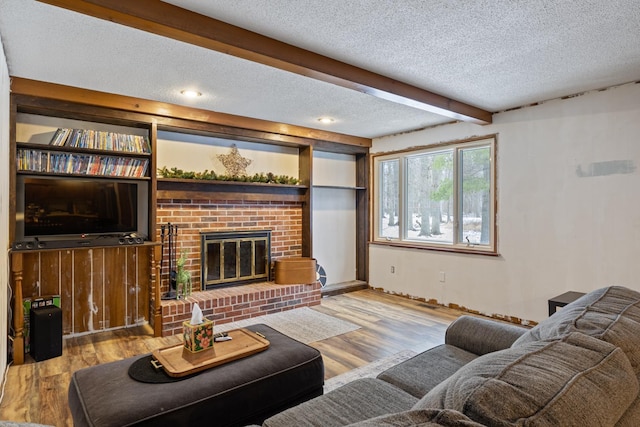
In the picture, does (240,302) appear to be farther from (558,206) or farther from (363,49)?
(558,206)

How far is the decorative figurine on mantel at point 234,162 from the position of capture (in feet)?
14.5

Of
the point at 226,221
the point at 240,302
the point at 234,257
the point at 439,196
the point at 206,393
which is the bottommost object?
the point at 240,302

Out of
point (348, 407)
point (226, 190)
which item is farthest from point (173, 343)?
point (348, 407)

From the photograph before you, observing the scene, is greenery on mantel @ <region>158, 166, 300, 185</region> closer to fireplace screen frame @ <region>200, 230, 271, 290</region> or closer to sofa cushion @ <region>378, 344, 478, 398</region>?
fireplace screen frame @ <region>200, 230, 271, 290</region>

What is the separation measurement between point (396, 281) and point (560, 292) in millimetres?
2048

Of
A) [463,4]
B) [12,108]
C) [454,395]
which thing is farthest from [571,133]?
[12,108]

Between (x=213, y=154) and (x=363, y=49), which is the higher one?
(x=363, y=49)

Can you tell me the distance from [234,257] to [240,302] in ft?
2.04

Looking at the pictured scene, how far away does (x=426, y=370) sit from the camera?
1.78 metres

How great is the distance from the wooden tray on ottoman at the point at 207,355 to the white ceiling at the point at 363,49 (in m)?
1.88

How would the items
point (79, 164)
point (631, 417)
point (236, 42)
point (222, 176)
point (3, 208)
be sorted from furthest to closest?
point (222, 176) < point (79, 164) < point (3, 208) < point (236, 42) < point (631, 417)

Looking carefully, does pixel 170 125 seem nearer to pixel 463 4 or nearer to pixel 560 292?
pixel 463 4

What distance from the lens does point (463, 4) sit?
76.6 inches

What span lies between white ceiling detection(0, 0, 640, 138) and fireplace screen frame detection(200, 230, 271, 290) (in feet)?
5.20
